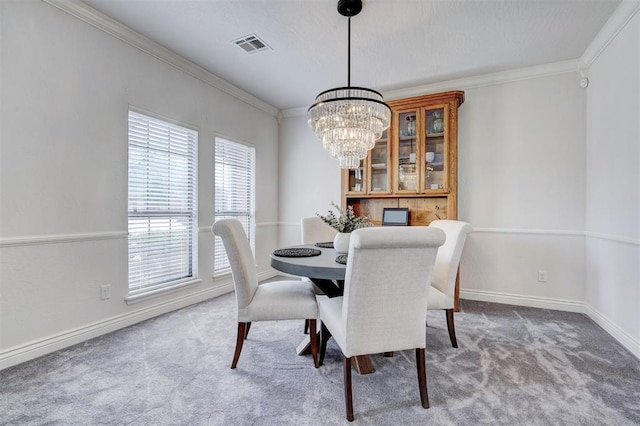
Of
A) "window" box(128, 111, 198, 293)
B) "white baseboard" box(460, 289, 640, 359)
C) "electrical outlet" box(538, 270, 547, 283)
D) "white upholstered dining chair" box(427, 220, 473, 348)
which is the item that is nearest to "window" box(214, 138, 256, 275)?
"window" box(128, 111, 198, 293)

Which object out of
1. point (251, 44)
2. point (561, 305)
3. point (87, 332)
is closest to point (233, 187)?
point (251, 44)

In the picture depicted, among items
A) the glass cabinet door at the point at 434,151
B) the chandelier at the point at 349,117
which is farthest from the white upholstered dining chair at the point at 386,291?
the glass cabinet door at the point at 434,151

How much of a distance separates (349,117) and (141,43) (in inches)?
82.9

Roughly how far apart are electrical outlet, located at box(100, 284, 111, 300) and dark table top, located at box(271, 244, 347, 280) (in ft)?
5.03

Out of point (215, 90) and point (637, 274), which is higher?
point (215, 90)

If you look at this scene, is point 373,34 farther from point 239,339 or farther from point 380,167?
point 239,339

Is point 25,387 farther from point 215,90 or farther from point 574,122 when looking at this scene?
point 574,122

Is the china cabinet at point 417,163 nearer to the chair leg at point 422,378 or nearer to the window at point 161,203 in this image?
the window at point 161,203

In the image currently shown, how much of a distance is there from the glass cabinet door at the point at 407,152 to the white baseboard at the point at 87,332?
2.69 metres

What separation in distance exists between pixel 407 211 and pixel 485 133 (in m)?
1.25

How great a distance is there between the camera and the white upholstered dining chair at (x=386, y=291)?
1.42 meters

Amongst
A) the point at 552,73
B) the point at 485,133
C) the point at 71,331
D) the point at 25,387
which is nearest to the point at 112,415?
the point at 25,387

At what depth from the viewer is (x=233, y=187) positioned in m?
4.01

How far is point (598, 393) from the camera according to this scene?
1.75 metres
